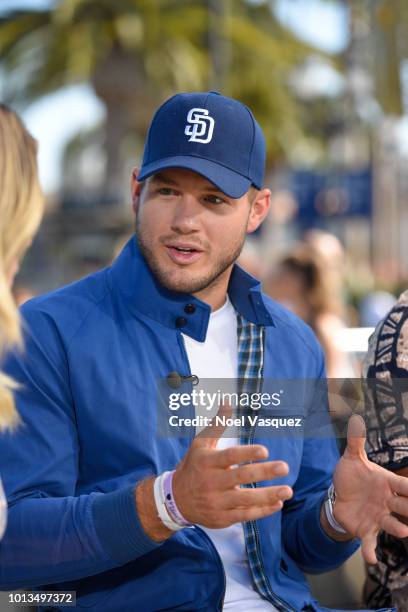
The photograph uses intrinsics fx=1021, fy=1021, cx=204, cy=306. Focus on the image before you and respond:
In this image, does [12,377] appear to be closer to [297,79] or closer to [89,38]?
[89,38]

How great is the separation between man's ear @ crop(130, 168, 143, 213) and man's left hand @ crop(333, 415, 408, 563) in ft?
3.14

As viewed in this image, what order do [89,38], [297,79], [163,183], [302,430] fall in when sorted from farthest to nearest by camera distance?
[297,79] < [89,38] < [163,183] < [302,430]

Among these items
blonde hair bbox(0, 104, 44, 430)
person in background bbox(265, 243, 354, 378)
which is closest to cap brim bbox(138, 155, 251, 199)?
blonde hair bbox(0, 104, 44, 430)

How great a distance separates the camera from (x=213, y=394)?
252cm

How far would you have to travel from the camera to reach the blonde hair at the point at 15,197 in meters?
2.23

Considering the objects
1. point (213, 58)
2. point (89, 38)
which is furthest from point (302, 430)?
point (89, 38)

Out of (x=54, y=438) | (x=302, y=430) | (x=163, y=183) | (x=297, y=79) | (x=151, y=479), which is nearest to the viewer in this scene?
(x=151, y=479)

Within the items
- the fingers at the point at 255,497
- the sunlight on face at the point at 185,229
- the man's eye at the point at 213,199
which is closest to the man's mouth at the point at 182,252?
the sunlight on face at the point at 185,229

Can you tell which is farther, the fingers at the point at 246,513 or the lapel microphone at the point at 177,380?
the lapel microphone at the point at 177,380

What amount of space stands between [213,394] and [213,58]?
16.3 meters

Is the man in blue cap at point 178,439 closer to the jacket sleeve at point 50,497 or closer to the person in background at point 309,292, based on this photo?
the jacket sleeve at point 50,497

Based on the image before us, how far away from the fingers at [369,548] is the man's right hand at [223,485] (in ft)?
1.23

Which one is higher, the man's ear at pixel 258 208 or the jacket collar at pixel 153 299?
the man's ear at pixel 258 208

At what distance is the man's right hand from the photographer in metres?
2.09
